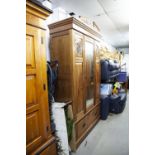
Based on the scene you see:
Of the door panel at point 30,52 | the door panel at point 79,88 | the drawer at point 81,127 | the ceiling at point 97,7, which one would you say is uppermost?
the ceiling at point 97,7

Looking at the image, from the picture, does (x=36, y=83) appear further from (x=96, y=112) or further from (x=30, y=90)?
(x=96, y=112)

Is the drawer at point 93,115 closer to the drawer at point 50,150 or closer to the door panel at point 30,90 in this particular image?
the drawer at point 50,150

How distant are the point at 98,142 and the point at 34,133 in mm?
1517

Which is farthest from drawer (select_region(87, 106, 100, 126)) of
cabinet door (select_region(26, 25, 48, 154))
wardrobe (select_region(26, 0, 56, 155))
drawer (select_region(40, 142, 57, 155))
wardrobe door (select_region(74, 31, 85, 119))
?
cabinet door (select_region(26, 25, 48, 154))

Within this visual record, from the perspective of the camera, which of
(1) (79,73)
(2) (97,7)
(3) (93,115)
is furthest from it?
(3) (93,115)

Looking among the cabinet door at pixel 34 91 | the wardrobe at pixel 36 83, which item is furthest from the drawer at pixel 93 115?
the cabinet door at pixel 34 91

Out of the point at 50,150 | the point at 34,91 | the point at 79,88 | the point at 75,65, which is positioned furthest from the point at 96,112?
the point at 34,91

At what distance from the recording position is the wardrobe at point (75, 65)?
2.32 meters

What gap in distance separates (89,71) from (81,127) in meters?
1.13

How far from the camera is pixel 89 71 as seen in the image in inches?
120

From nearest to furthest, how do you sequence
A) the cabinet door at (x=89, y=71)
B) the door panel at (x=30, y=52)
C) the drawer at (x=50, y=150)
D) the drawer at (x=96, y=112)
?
the door panel at (x=30, y=52)
the drawer at (x=50, y=150)
the cabinet door at (x=89, y=71)
the drawer at (x=96, y=112)

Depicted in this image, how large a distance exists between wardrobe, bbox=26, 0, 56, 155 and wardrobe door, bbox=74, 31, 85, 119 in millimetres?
808
